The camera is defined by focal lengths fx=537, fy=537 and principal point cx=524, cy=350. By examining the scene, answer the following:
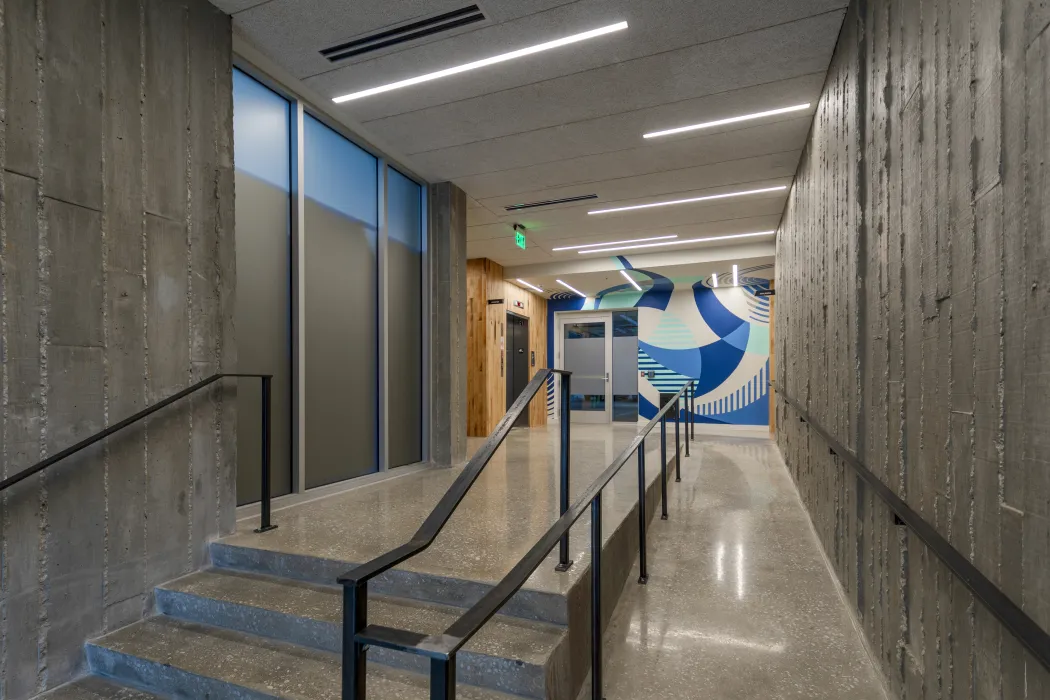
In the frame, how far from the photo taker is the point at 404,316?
4.92 m

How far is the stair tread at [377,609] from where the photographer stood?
76.8 inches

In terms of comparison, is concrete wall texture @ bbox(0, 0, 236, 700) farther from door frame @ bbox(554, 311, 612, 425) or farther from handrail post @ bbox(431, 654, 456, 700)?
door frame @ bbox(554, 311, 612, 425)

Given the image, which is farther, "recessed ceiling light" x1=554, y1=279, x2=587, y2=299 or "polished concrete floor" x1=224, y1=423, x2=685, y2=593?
"recessed ceiling light" x1=554, y1=279, x2=587, y2=299

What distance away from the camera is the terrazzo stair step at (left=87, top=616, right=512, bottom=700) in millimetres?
1888

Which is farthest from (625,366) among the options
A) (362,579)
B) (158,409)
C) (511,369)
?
(362,579)

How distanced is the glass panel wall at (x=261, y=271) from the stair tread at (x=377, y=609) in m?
0.81

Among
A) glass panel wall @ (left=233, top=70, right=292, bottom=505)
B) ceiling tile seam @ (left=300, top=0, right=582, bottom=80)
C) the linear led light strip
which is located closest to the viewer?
ceiling tile seam @ (left=300, top=0, right=582, bottom=80)

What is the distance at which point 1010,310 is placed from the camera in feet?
3.70

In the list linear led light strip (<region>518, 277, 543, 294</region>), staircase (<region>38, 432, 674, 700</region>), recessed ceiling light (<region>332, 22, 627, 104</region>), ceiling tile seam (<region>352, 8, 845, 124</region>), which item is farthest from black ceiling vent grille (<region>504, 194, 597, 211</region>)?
staircase (<region>38, 432, 674, 700</region>)

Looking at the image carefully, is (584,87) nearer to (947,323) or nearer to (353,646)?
(947,323)

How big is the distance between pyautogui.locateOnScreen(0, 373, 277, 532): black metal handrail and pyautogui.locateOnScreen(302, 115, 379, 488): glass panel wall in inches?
28.3

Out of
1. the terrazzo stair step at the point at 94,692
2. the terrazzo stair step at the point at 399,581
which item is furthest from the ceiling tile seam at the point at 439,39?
the terrazzo stair step at the point at 94,692

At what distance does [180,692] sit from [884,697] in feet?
8.59

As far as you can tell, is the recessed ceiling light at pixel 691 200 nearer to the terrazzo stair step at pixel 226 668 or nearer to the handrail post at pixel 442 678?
the terrazzo stair step at pixel 226 668
